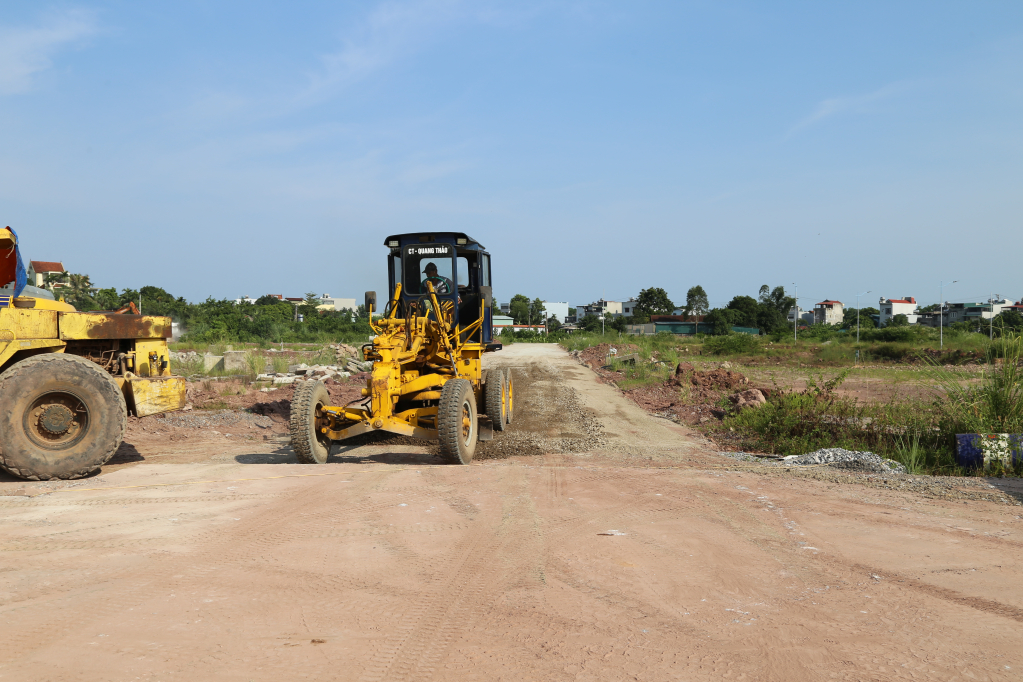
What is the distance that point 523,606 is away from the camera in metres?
3.96

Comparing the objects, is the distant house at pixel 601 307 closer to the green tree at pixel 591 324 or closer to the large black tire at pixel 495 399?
the green tree at pixel 591 324

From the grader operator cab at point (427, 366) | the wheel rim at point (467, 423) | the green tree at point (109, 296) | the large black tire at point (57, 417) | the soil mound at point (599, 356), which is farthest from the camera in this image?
the green tree at point (109, 296)

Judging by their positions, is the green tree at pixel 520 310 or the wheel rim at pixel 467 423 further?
the green tree at pixel 520 310

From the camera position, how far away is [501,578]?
14.4 feet

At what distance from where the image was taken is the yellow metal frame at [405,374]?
28.0ft

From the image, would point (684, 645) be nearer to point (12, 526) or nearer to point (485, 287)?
point (12, 526)

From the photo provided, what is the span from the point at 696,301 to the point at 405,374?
9628 centimetres

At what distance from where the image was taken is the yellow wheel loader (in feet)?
22.8

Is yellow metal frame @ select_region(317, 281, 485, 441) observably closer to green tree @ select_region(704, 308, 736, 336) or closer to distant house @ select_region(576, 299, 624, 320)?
green tree @ select_region(704, 308, 736, 336)

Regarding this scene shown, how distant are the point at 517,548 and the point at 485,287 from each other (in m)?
6.12

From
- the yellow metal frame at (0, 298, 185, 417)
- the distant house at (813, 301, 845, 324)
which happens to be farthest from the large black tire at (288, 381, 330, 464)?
the distant house at (813, 301, 845, 324)

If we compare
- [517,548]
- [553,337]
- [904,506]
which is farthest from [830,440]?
[553,337]

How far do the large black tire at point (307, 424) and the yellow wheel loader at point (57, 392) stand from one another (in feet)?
4.79

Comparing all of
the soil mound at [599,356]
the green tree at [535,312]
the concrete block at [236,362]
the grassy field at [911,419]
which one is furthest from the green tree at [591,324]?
the grassy field at [911,419]
